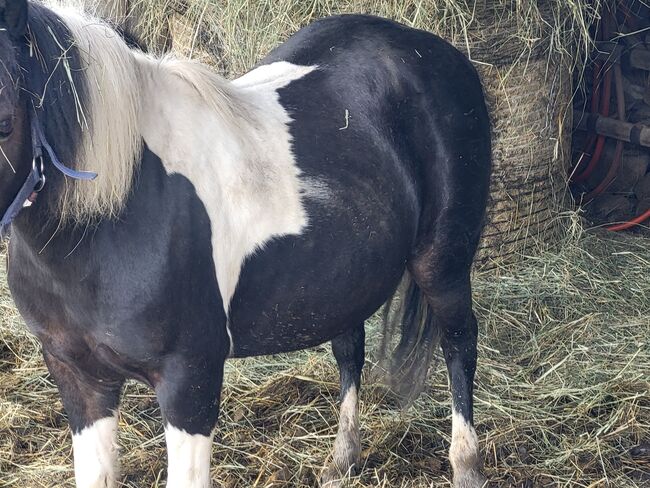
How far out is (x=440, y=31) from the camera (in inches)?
150

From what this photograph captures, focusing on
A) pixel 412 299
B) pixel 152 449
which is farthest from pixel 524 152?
pixel 152 449

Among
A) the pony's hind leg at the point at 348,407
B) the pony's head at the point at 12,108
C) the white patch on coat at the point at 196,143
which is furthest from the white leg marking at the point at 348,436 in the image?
the pony's head at the point at 12,108

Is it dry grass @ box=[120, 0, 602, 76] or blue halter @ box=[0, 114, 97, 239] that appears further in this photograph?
dry grass @ box=[120, 0, 602, 76]

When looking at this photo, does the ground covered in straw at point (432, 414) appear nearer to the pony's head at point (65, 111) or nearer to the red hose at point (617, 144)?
the red hose at point (617, 144)

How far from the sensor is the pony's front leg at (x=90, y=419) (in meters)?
2.31

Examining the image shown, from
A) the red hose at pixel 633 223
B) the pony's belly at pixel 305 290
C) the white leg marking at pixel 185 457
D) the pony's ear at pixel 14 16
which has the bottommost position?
the red hose at pixel 633 223

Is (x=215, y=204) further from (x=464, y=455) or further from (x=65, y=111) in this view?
(x=464, y=455)

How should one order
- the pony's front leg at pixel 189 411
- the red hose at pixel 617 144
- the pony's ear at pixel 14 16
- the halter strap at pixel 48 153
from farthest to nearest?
the red hose at pixel 617 144
the pony's front leg at pixel 189 411
the halter strap at pixel 48 153
the pony's ear at pixel 14 16

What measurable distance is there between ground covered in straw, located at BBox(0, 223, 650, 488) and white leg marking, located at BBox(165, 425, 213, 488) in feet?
2.42

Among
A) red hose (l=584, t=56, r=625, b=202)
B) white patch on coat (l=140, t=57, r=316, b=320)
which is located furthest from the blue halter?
red hose (l=584, t=56, r=625, b=202)

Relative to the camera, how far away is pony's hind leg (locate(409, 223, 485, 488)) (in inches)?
112

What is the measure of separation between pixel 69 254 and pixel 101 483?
0.73 m

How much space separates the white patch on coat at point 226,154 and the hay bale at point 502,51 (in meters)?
1.57

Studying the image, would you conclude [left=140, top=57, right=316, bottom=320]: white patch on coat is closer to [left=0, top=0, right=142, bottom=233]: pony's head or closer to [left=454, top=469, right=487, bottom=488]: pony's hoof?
[left=0, top=0, right=142, bottom=233]: pony's head
